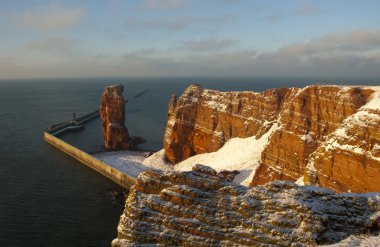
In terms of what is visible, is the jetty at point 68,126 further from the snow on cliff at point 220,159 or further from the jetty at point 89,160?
the snow on cliff at point 220,159

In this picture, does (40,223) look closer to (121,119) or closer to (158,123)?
(121,119)

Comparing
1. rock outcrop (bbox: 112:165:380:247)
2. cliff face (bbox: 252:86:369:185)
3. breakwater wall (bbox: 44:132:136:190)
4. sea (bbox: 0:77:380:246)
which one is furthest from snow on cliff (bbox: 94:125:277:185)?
rock outcrop (bbox: 112:165:380:247)

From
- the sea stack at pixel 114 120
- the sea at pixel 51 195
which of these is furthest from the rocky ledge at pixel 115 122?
the sea at pixel 51 195

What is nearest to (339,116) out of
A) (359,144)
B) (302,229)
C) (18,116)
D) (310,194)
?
(359,144)

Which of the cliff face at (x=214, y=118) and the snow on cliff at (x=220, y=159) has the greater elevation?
the cliff face at (x=214, y=118)

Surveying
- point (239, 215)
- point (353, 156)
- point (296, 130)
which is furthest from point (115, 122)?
point (239, 215)

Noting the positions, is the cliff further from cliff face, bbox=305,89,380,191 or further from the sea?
the sea
